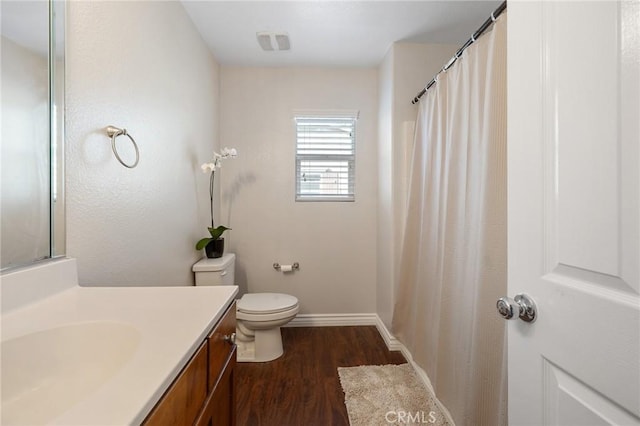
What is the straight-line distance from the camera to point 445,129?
5.17 ft

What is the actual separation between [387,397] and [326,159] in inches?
74.1

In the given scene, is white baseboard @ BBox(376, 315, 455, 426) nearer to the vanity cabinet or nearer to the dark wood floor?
the dark wood floor

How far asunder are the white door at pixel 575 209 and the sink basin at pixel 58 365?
0.88 m

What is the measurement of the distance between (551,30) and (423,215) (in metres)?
1.31

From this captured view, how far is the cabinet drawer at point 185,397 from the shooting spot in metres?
0.49

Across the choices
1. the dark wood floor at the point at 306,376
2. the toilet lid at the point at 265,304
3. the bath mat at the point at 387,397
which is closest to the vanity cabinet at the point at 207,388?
Answer: the dark wood floor at the point at 306,376

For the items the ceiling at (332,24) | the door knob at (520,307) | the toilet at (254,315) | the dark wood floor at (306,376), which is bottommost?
the dark wood floor at (306,376)

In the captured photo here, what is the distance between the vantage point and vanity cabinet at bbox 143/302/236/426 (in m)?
0.52

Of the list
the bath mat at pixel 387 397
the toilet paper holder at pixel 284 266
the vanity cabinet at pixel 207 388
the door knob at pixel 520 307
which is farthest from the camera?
the toilet paper holder at pixel 284 266

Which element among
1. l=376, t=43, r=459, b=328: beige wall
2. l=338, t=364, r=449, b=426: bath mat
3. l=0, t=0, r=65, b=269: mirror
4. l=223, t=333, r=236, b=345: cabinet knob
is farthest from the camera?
l=376, t=43, r=459, b=328: beige wall

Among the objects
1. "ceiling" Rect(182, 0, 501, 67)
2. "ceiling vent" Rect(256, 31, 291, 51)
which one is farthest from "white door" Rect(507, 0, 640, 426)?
"ceiling vent" Rect(256, 31, 291, 51)

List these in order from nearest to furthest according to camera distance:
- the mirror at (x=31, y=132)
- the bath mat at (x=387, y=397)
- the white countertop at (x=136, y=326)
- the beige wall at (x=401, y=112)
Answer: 1. the white countertop at (x=136, y=326)
2. the mirror at (x=31, y=132)
3. the bath mat at (x=387, y=397)
4. the beige wall at (x=401, y=112)

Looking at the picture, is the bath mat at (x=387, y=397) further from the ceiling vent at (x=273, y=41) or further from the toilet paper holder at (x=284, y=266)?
the ceiling vent at (x=273, y=41)

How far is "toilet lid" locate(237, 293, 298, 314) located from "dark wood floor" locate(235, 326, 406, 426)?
38cm
